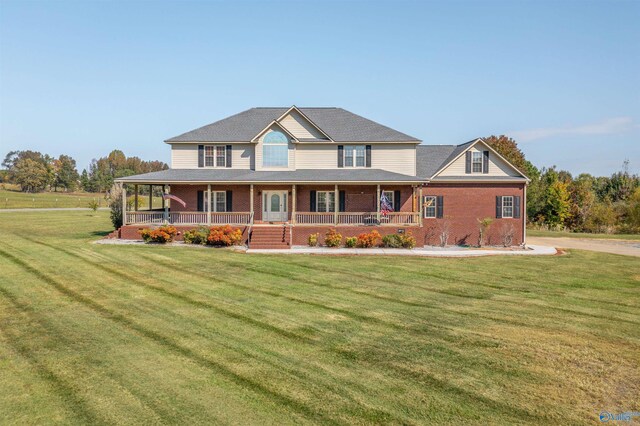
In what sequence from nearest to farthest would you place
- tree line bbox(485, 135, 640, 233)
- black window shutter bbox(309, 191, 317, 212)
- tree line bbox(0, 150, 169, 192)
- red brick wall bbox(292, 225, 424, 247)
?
red brick wall bbox(292, 225, 424, 247)
black window shutter bbox(309, 191, 317, 212)
tree line bbox(485, 135, 640, 233)
tree line bbox(0, 150, 169, 192)

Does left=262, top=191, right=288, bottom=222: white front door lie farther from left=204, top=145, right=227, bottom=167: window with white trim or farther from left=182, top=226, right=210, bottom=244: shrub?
left=182, top=226, right=210, bottom=244: shrub

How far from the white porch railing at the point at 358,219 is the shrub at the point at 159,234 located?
25.4ft

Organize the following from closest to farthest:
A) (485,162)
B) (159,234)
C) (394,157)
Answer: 1. (159,234)
2. (485,162)
3. (394,157)

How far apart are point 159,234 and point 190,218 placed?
2884 mm

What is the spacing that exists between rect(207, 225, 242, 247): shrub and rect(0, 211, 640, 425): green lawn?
22.9 ft

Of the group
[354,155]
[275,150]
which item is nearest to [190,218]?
[275,150]

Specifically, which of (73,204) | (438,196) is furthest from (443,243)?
(73,204)

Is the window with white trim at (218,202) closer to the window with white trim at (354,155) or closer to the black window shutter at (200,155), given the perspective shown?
the black window shutter at (200,155)

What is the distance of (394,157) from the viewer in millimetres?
28109

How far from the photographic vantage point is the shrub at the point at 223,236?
22781 mm

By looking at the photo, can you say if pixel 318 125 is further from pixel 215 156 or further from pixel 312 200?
pixel 215 156

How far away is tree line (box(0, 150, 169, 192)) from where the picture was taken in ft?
316

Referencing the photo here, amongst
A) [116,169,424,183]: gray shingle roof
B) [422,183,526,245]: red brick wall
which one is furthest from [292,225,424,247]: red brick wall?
[116,169,424,183]: gray shingle roof

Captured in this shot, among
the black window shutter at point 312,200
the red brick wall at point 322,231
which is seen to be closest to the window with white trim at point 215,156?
the black window shutter at point 312,200
